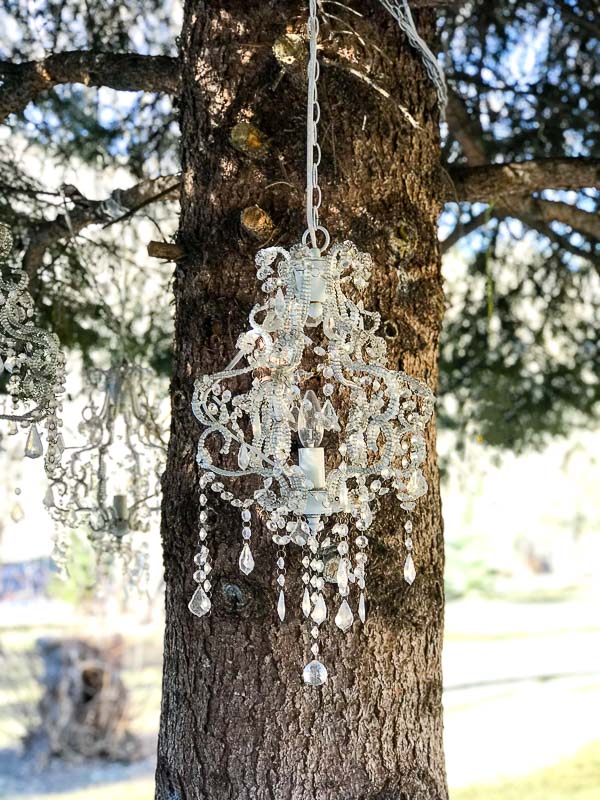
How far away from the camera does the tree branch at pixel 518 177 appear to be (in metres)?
A: 1.97

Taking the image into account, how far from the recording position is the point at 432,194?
1765mm

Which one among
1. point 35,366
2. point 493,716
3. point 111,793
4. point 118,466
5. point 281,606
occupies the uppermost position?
point 35,366

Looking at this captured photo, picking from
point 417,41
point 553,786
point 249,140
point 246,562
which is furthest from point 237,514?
point 553,786

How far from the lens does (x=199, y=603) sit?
1.54m

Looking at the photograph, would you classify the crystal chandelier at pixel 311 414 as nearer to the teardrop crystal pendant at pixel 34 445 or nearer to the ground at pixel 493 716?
the teardrop crystal pendant at pixel 34 445

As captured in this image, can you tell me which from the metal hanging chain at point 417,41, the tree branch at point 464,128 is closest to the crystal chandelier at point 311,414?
the metal hanging chain at point 417,41

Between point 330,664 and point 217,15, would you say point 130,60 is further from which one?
point 330,664

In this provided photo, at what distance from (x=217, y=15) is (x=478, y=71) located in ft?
4.98

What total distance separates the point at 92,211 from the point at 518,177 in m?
0.94

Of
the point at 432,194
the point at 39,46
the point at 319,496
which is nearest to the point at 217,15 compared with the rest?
the point at 432,194

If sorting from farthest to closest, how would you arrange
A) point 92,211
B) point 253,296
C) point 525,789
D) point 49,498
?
point 525,789
point 92,211
point 49,498
point 253,296

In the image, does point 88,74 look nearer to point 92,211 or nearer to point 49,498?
point 92,211

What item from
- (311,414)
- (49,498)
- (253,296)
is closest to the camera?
(311,414)

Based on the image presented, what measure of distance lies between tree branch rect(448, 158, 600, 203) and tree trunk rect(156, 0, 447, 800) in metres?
0.27
